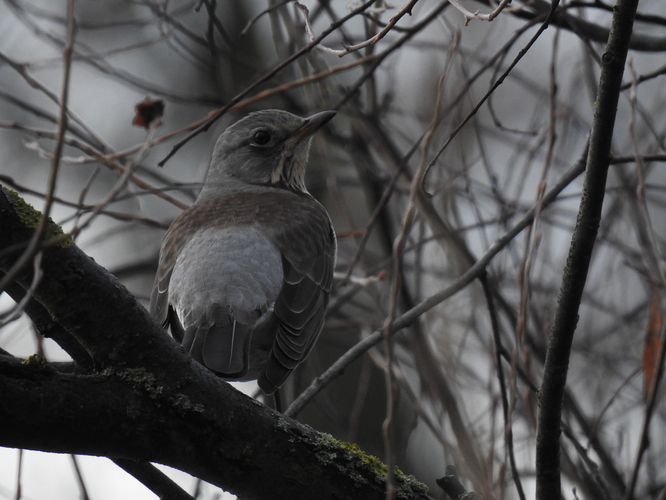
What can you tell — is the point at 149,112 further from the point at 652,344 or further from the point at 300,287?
the point at 652,344

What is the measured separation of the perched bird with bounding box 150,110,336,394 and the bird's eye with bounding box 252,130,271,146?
1.26 feet

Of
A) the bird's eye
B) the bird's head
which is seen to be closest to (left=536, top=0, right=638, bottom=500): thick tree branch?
the bird's head

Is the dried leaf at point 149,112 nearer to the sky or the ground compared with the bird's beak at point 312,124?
nearer to the ground

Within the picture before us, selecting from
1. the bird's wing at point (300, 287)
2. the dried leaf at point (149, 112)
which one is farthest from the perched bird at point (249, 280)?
the dried leaf at point (149, 112)

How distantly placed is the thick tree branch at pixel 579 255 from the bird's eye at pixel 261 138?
388cm

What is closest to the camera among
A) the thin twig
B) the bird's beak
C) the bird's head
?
the thin twig

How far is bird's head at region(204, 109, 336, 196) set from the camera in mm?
6258

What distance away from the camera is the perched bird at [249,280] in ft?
13.8

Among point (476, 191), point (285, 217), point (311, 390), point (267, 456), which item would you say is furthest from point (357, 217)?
point (267, 456)

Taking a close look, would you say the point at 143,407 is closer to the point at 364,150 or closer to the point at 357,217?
the point at 364,150

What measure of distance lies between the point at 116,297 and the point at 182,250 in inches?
90.3

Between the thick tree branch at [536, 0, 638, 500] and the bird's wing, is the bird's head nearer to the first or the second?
the bird's wing

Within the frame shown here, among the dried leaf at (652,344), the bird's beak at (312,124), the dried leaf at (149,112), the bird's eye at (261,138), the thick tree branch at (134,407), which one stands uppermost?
the bird's eye at (261,138)

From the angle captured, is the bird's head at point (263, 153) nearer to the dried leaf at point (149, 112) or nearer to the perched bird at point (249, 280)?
the perched bird at point (249, 280)
